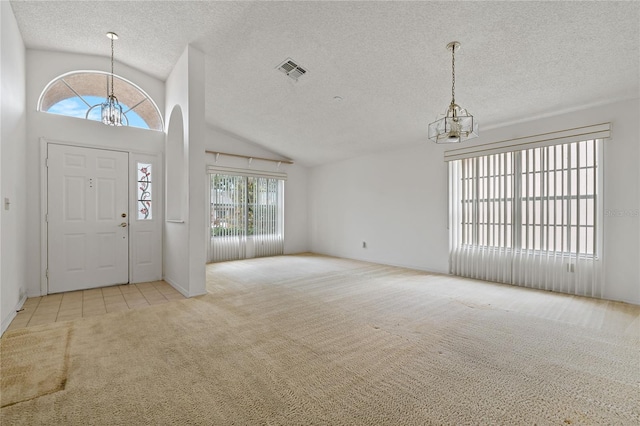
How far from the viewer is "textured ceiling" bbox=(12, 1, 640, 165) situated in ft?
9.34

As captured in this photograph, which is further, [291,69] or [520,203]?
[520,203]

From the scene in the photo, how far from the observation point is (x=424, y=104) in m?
4.45

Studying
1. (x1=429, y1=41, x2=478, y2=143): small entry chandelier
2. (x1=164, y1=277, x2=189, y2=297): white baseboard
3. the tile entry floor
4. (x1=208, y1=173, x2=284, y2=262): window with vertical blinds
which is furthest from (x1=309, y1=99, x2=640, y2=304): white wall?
the tile entry floor

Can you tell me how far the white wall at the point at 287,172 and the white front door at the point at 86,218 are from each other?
8.25ft

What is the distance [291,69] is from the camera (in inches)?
161

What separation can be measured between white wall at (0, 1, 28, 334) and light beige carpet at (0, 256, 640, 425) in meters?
0.75

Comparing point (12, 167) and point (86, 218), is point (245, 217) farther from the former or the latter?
point (12, 167)

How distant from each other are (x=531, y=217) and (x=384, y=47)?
3.42 metres

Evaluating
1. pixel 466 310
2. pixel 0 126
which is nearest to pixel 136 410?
pixel 0 126

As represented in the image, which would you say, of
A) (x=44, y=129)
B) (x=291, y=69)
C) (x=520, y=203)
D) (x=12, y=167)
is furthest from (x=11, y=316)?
(x=520, y=203)

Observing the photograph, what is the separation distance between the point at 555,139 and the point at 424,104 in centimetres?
193

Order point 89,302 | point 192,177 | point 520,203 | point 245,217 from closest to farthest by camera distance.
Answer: point 89,302
point 192,177
point 520,203
point 245,217

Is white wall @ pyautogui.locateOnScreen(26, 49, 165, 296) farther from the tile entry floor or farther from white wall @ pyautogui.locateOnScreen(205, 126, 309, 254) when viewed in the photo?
white wall @ pyautogui.locateOnScreen(205, 126, 309, 254)

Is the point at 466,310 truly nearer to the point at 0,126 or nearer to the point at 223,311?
the point at 223,311
